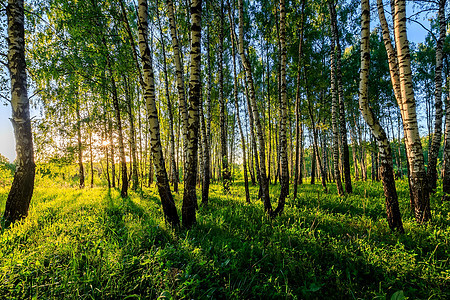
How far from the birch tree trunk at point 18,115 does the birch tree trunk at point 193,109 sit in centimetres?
406

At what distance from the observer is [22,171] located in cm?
442

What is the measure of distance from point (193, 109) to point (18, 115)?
4420 mm

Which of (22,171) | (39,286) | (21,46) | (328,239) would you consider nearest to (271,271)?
(328,239)

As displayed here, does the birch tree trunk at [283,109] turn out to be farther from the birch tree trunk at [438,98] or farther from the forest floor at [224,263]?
the birch tree trunk at [438,98]

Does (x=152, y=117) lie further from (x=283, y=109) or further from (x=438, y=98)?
(x=438, y=98)

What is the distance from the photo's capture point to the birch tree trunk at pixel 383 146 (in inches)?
151

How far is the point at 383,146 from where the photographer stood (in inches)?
157

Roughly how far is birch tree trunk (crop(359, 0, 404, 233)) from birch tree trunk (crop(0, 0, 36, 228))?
8123 mm

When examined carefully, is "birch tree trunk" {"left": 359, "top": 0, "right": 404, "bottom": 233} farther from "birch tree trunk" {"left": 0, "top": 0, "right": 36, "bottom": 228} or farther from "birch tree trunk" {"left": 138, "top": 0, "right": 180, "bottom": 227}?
"birch tree trunk" {"left": 0, "top": 0, "right": 36, "bottom": 228}

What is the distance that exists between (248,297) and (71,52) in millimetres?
9572

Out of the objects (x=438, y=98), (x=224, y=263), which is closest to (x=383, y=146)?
(x=224, y=263)

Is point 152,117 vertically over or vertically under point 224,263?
over

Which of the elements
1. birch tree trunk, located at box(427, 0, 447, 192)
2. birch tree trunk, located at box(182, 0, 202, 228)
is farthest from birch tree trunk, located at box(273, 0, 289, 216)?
birch tree trunk, located at box(427, 0, 447, 192)

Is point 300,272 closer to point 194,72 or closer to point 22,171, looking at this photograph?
point 194,72
